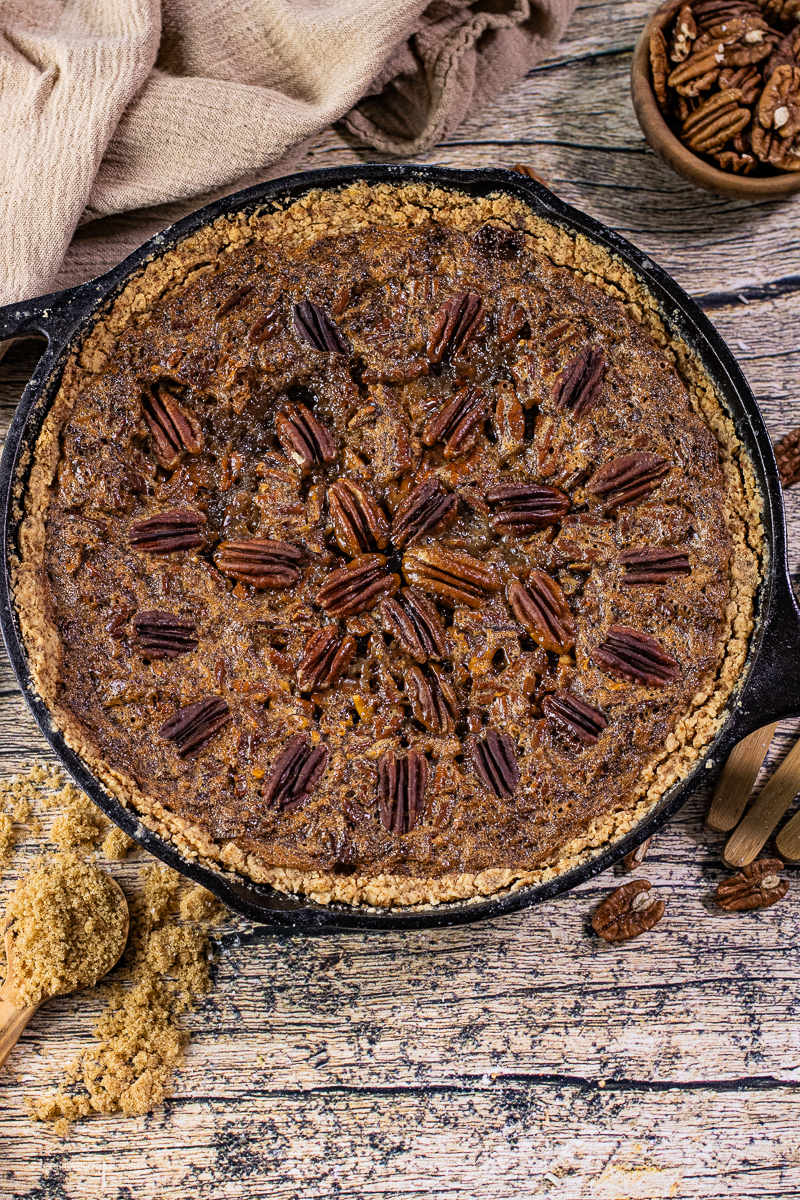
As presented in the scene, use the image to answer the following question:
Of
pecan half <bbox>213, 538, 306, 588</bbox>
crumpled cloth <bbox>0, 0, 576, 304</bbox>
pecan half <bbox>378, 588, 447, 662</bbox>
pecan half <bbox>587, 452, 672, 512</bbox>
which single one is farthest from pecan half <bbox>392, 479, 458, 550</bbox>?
crumpled cloth <bbox>0, 0, 576, 304</bbox>

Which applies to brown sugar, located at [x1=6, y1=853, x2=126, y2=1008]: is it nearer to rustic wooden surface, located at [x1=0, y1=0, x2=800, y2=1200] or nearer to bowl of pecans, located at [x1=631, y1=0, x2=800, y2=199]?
rustic wooden surface, located at [x1=0, y1=0, x2=800, y2=1200]

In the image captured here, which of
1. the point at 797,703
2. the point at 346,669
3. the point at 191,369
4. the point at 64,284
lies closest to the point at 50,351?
the point at 191,369

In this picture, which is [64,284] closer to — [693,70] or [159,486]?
[159,486]

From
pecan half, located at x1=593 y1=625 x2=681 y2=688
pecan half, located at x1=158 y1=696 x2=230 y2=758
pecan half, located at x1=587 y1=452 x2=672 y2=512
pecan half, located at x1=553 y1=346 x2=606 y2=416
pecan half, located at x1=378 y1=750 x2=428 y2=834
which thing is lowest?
pecan half, located at x1=378 y1=750 x2=428 y2=834

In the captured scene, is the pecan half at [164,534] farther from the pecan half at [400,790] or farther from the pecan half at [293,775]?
the pecan half at [400,790]

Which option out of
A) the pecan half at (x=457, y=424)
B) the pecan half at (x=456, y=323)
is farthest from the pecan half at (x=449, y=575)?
the pecan half at (x=456, y=323)

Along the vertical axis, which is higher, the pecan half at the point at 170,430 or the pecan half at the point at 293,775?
the pecan half at the point at 170,430

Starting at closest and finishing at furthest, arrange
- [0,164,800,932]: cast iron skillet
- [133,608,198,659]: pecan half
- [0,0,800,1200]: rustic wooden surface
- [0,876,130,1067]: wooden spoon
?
1. [0,164,800,932]: cast iron skillet
2. [133,608,198,659]: pecan half
3. [0,876,130,1067]: wooden spoon
4. [0,0,800,1200]: rustic wooden surface
